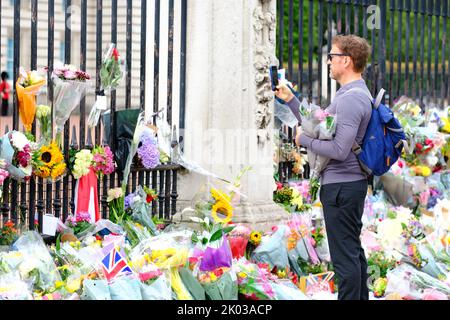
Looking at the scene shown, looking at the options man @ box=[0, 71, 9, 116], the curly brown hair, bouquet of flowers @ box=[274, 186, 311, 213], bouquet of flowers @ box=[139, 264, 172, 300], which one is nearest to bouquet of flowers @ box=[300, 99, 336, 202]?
the curly brown hair

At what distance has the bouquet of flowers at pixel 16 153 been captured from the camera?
6004mm

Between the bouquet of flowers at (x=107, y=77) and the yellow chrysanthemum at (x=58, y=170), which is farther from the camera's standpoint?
the bouquet of flowers at (x=107, y=77)

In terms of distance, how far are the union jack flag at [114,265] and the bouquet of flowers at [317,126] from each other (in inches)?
48.7

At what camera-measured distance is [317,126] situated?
5539 mm

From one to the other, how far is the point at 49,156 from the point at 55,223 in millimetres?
456

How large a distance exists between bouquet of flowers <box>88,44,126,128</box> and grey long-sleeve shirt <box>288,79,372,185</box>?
170 cm

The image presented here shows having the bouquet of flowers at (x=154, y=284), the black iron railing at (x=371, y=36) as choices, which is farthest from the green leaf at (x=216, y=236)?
the black iron railing at (x=371, y=36)

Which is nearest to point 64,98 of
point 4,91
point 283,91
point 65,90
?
point 65,90

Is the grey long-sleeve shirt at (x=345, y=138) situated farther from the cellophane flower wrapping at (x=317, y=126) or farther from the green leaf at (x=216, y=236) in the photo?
the green leaf at (x=216, y=236)

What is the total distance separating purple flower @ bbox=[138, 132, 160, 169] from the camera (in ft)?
22.9

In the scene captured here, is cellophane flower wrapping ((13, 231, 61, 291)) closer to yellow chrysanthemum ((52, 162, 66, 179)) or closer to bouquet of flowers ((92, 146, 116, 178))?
yellow chrysanthemum ((52, 162, 66, 179))

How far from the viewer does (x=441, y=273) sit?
23.6 ft
